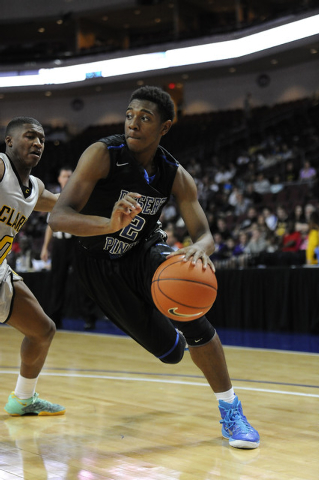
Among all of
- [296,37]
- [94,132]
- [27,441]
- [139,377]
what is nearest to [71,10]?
[94,132]

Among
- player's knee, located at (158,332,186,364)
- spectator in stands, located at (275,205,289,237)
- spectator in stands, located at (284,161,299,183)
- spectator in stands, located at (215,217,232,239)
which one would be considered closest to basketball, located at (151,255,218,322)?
player's knee, located at (158,332,186,364)

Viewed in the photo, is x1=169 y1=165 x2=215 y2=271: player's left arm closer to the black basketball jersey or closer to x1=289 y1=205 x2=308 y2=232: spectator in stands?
the black basketball jersey

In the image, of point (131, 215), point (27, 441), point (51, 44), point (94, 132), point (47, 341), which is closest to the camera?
point (131, 215)

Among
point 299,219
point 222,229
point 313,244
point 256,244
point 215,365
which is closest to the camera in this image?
point 215,365

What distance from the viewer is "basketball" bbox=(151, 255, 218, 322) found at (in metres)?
2.88

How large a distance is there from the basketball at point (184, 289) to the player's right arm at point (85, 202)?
0.37 meters

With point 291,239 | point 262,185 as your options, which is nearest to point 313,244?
point 291,239

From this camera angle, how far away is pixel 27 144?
3561 mm

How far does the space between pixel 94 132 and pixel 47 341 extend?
70.2ft

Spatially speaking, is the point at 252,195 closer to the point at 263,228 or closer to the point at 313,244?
the point at 263,228

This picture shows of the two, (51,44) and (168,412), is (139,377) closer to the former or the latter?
(168,412)

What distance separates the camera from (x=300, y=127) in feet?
54.2

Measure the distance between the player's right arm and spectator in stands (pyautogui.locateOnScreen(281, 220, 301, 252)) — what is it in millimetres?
7063

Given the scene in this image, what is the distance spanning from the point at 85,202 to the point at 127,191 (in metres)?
0.28
